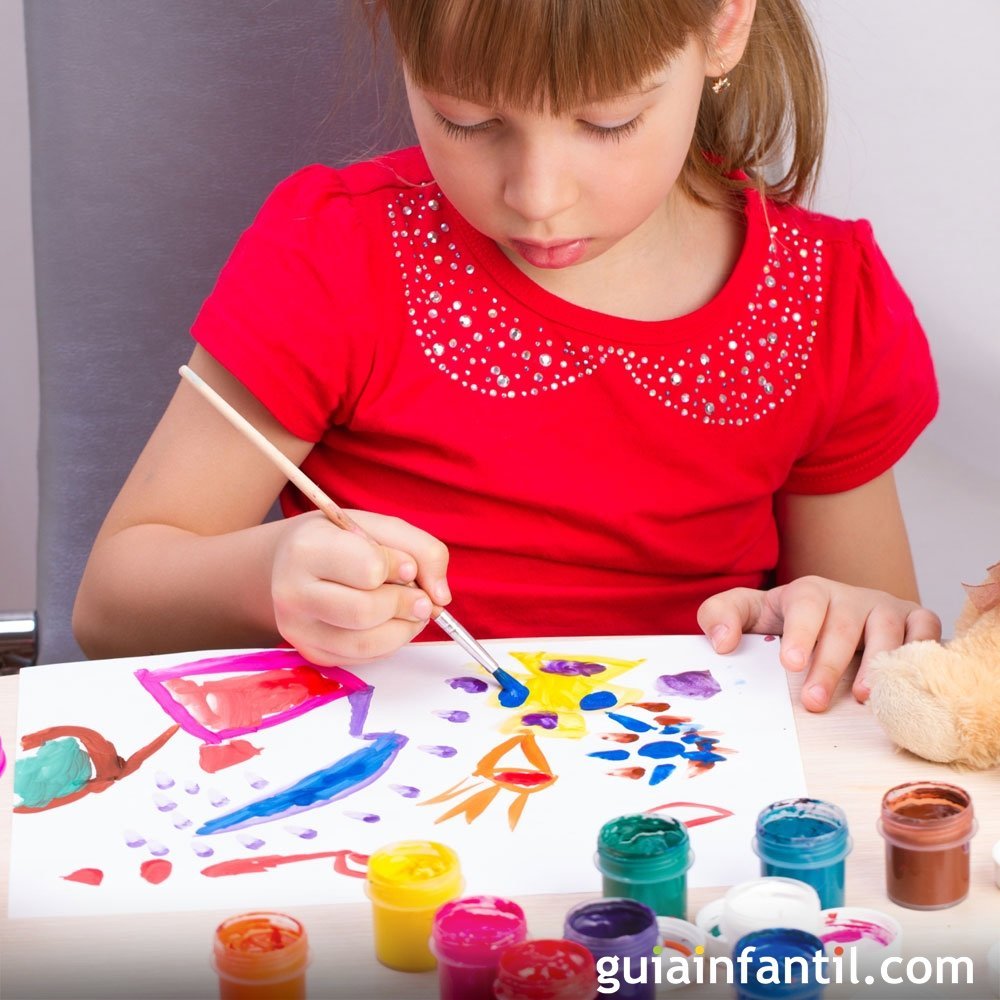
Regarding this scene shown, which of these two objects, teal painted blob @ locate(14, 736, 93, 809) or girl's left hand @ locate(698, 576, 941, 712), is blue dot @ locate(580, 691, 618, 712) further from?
teal painted blob @ locate(14, 736, 93, 809)

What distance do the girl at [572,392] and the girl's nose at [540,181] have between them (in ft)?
0.11

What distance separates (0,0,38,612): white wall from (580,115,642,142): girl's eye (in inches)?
36.4

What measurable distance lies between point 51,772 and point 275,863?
0.13 metres

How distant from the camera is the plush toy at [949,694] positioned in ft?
2.01

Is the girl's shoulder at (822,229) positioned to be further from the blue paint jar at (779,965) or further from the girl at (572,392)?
the blue paint jar at (779,965)

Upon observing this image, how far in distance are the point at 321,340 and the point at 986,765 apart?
471 mm

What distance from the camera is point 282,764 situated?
0.64 meters

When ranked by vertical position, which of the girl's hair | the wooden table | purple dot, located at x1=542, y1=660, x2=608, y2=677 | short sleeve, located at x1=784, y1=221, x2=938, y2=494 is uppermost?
the girl's hair

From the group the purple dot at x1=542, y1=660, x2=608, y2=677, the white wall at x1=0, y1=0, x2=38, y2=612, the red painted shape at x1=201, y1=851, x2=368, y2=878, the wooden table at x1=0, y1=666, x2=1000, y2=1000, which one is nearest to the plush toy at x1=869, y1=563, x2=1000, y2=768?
the wooden table at x1=0, y1=666, x2=1000, y2=1000

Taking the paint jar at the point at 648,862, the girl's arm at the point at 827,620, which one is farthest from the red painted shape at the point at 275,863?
the girl's arm at the point at 827,620

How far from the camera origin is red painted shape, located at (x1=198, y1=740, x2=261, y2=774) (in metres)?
0.64

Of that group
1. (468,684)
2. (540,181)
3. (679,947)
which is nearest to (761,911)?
(679,947)

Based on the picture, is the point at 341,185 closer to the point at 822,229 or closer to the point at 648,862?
the point at 822,229

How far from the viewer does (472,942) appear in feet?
1.51
